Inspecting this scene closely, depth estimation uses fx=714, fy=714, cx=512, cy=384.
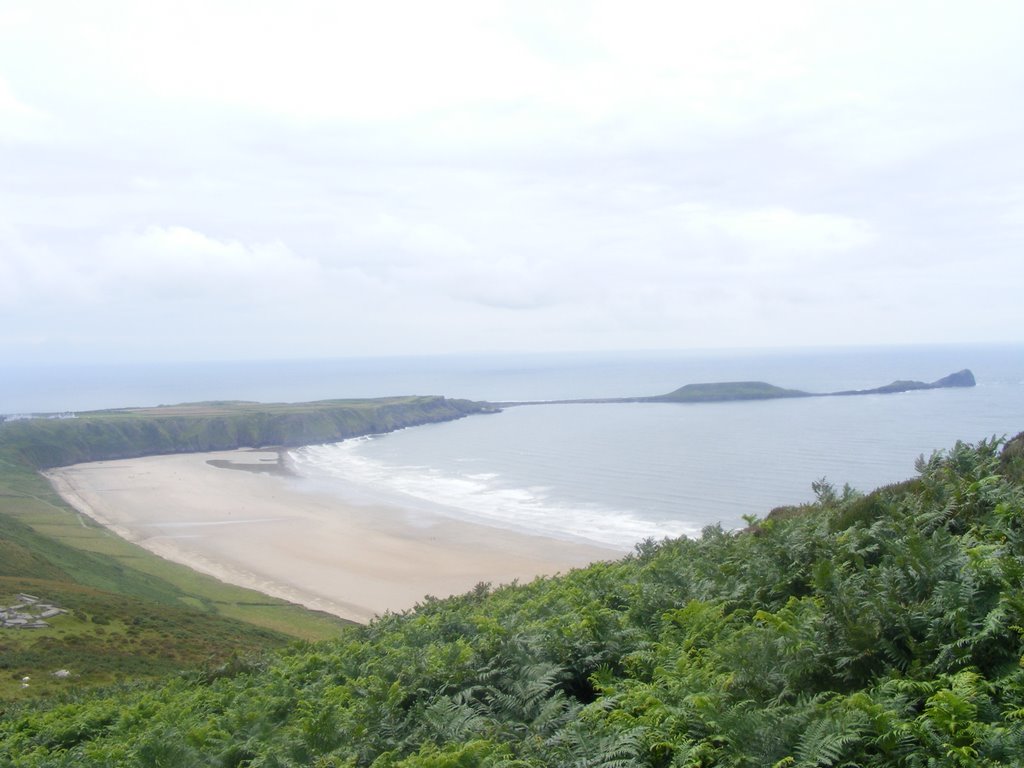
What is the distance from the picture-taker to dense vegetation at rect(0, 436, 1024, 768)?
19.2 feet

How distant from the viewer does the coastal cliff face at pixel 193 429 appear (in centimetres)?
11088

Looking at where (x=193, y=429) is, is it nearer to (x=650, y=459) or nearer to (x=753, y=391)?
(x=650, y=459)

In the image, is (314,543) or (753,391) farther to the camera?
(753,391)

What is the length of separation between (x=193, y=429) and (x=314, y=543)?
80.1 m

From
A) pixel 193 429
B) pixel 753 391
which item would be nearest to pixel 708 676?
pixel 193 429

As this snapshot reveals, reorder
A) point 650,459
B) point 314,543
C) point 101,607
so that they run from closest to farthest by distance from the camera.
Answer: point 101,607
point 314,543
point 650,459

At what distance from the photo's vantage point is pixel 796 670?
6812mm

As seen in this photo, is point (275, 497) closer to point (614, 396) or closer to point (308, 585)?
point (308, 585)

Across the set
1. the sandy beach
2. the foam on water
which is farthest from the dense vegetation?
the foam on water

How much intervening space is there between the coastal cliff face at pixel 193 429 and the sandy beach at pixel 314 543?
24225 mm

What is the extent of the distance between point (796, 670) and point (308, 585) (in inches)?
1789

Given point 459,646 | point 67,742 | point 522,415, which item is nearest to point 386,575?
point 67,742

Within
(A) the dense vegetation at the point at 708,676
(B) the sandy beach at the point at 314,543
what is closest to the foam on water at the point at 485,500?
(B) the sandy beach at the point at 314,543

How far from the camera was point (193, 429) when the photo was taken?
127312 millimetres
